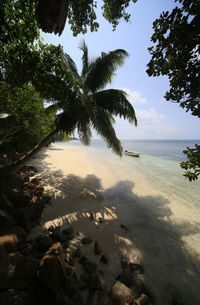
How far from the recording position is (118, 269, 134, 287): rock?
211cm

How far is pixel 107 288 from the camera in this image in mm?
1996

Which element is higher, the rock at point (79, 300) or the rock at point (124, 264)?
the rock at point (79, 300)

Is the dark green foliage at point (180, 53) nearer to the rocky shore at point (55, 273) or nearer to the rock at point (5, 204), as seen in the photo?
the rocky shore at point (55, 273)

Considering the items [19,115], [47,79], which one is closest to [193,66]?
[47,79]

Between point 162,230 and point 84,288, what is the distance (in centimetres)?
316

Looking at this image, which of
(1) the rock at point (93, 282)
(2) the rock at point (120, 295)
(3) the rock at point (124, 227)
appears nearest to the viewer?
(2) the rock at point (120, 295)

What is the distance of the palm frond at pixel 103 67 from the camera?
208 inches

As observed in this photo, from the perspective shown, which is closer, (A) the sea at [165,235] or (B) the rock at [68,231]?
Result: (A) the sea at [165,235]

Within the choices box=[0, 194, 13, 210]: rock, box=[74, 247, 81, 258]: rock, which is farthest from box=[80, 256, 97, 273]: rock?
box=[0, 194, 13, 210]: rock

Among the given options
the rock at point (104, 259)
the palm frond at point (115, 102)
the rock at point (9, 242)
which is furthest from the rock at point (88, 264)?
the palm frond at point (115, 102)

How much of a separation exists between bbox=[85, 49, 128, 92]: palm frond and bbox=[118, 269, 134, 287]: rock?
669 cm

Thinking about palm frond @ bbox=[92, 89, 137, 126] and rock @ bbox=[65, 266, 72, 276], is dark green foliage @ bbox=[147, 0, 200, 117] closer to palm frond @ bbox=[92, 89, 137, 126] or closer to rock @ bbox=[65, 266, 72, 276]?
palm frond @ bbox=[92, 89, 137, 126]

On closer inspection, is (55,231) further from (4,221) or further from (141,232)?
(141,232)

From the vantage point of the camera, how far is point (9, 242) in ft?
6.91
